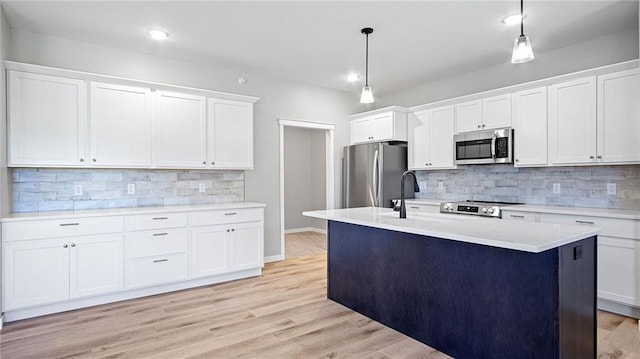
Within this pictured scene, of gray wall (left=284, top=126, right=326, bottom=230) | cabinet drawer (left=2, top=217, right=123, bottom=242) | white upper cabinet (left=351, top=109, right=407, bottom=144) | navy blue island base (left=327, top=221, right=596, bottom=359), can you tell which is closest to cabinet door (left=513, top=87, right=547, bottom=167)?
white upper cabinet (left=351, top=109, right=407, bottom=144)

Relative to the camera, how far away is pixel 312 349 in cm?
243

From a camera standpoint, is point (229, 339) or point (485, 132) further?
point (485, 132)

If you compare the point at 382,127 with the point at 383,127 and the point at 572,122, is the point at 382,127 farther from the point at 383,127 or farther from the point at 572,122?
the point at 572,122

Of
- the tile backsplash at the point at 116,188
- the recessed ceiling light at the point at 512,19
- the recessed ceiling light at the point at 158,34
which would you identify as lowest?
the tile backsplash at the point at 116,188

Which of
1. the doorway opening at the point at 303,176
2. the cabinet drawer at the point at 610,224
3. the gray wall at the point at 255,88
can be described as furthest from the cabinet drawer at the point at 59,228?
the doorway opening at the point at 303,176

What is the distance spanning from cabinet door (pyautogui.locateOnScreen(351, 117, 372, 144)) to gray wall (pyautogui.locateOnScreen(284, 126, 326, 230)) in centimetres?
209

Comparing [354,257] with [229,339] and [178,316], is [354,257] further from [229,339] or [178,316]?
[178,316]

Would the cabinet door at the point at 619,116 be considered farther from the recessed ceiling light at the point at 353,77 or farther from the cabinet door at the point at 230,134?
the cabinet door at the point at 230,134

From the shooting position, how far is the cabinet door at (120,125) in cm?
347

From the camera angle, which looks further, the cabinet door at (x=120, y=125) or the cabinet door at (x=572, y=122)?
the cabinet door at (x=120, y=125)

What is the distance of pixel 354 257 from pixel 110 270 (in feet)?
7.48

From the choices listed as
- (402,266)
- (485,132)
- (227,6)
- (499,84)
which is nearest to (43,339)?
(402,266)

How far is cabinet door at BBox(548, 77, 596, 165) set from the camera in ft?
10.9

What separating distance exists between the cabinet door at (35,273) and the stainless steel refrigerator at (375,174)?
363 centimetres
